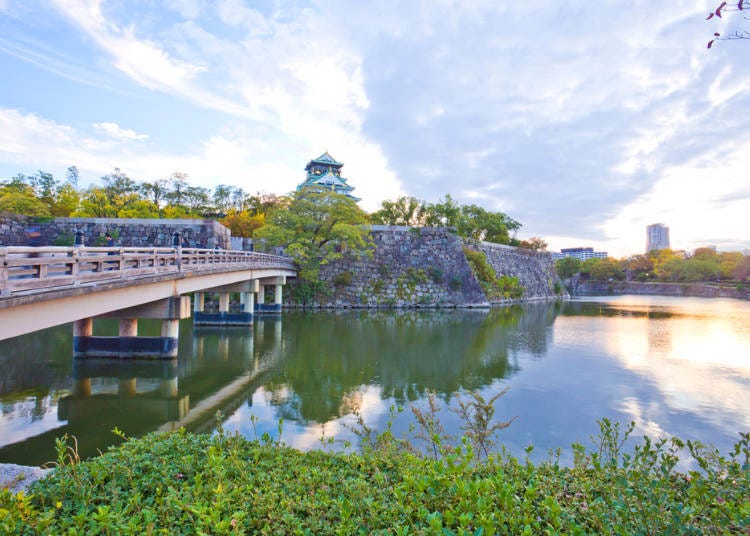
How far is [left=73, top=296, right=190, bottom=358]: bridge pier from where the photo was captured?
1283 centimetres

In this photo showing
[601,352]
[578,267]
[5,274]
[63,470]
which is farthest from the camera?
[578,267]

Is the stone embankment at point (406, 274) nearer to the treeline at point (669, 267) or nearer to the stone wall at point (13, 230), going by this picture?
the stone wall at point (13, 230)

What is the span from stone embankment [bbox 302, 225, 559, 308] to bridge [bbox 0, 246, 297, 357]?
14.3 meters

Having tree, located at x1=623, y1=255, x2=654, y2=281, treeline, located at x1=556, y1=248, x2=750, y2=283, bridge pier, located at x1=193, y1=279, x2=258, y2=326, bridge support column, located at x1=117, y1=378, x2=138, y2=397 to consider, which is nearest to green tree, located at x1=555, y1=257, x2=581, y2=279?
treeline, located at x1=556, y1=248, x2=750, y2=283

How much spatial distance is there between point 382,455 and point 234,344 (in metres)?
13.6

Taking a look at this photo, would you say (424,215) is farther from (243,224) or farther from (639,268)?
(639,268)

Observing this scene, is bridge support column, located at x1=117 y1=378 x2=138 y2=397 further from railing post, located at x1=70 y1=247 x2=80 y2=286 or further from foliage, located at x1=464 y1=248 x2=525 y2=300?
foliage, located at x1=464 y1=248 x2=525 y2=300

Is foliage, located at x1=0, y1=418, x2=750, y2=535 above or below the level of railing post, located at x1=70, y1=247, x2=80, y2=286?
below

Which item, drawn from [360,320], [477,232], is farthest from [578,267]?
[360,320]

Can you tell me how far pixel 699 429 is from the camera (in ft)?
27.6

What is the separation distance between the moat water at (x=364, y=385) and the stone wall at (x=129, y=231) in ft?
36.5

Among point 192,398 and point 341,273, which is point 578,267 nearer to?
point 341,273

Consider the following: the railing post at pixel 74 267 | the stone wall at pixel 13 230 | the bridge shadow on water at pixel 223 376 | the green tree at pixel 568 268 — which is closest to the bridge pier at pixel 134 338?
the bridge shadow on water at pixel 223 376

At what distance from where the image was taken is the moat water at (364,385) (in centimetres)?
807
